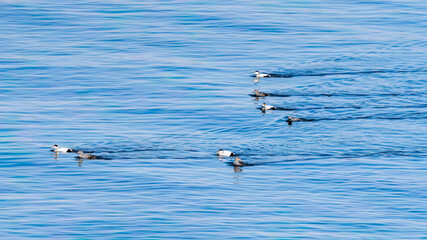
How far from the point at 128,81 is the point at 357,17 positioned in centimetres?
2344

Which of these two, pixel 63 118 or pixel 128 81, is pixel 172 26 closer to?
pixel 128 81

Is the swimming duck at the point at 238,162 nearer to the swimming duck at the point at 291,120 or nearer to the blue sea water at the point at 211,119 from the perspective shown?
the blue sea water at the point at 211,119

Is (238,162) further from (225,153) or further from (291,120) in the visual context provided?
(291,120)

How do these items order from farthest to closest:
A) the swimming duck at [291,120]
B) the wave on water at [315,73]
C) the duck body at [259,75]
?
the wave on water at [315,73]
the duck body at [259,75]
the swimming duck at [291,120]

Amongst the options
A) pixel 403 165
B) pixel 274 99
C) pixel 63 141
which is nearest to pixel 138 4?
pixel 274 99

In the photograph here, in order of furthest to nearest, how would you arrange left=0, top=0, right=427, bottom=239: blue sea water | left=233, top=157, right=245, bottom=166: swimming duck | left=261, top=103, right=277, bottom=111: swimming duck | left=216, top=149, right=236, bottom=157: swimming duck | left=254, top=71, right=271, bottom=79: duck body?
left=254, top=71, right=271, bottom=79: duck body
left=261, top=103, right=277, bottom=111: swimming duck
left=216, top=149, right=236, bottom=157: swimming duck
left=233, top=157, right=245, bottom=166: swimming duck
left=0, top=0, right=427, bottom=239: blue sea water

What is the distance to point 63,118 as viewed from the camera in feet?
147

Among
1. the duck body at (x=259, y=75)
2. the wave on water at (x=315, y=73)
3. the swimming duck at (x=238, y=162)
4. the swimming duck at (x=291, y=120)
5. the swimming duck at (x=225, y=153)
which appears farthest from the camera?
the wave on water at (x=315, y=73)

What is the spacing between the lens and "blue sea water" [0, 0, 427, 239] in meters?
31.3

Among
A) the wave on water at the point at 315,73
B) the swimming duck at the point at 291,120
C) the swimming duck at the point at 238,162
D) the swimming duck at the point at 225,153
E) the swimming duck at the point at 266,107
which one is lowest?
the swimming duck at the point at 238,162

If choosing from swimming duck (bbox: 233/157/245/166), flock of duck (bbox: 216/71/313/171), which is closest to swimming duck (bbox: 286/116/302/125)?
flock of duck (bbox: 216/71/313/171)

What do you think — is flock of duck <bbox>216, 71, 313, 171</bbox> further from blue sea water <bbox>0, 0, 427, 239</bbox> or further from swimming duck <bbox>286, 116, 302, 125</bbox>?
blue sea water <bbox>0, 0, 427, 239</bbox>

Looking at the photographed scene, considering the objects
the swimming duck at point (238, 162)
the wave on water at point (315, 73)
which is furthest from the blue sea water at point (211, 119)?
the swimming duck at point (238, 162)

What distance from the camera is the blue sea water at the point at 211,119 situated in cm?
3133
